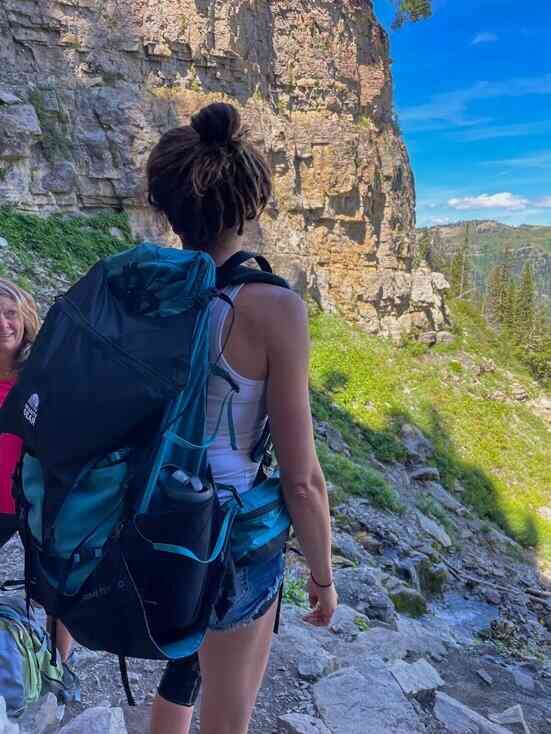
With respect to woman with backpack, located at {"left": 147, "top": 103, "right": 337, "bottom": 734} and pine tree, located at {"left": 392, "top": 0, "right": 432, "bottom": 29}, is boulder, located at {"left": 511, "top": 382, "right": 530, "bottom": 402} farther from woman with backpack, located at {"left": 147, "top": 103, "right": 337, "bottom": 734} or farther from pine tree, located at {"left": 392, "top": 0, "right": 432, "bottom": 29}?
woman with backpack, located at {"left": 147, "top": 103, "right": 337, "bottom": 734}

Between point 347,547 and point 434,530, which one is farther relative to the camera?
point 434,530

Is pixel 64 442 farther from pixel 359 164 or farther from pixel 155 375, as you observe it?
pixel 359 164

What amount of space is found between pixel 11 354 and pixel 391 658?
3.36 m

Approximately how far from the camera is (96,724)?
7.69 feet

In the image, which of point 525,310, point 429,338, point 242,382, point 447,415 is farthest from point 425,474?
point 525,310

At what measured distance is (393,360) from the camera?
1869cm

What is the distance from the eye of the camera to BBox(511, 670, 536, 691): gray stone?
4961 millimetres

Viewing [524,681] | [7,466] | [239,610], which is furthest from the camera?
[524,681]

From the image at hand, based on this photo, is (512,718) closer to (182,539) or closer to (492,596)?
(182,539)

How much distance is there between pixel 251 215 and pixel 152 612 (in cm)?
104

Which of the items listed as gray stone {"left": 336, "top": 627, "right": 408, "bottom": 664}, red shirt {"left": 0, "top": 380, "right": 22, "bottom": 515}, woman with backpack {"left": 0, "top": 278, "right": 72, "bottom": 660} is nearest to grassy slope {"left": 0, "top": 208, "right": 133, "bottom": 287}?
woman with backpack {"left": 0, "top": 278, "right": 72, "bottom": 660}

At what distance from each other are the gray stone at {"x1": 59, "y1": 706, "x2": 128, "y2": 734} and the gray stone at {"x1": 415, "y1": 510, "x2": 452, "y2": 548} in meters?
8.73

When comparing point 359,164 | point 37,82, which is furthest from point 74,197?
point 359,164

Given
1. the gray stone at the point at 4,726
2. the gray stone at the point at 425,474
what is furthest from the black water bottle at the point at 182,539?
the gray stone at the point at 425,474
